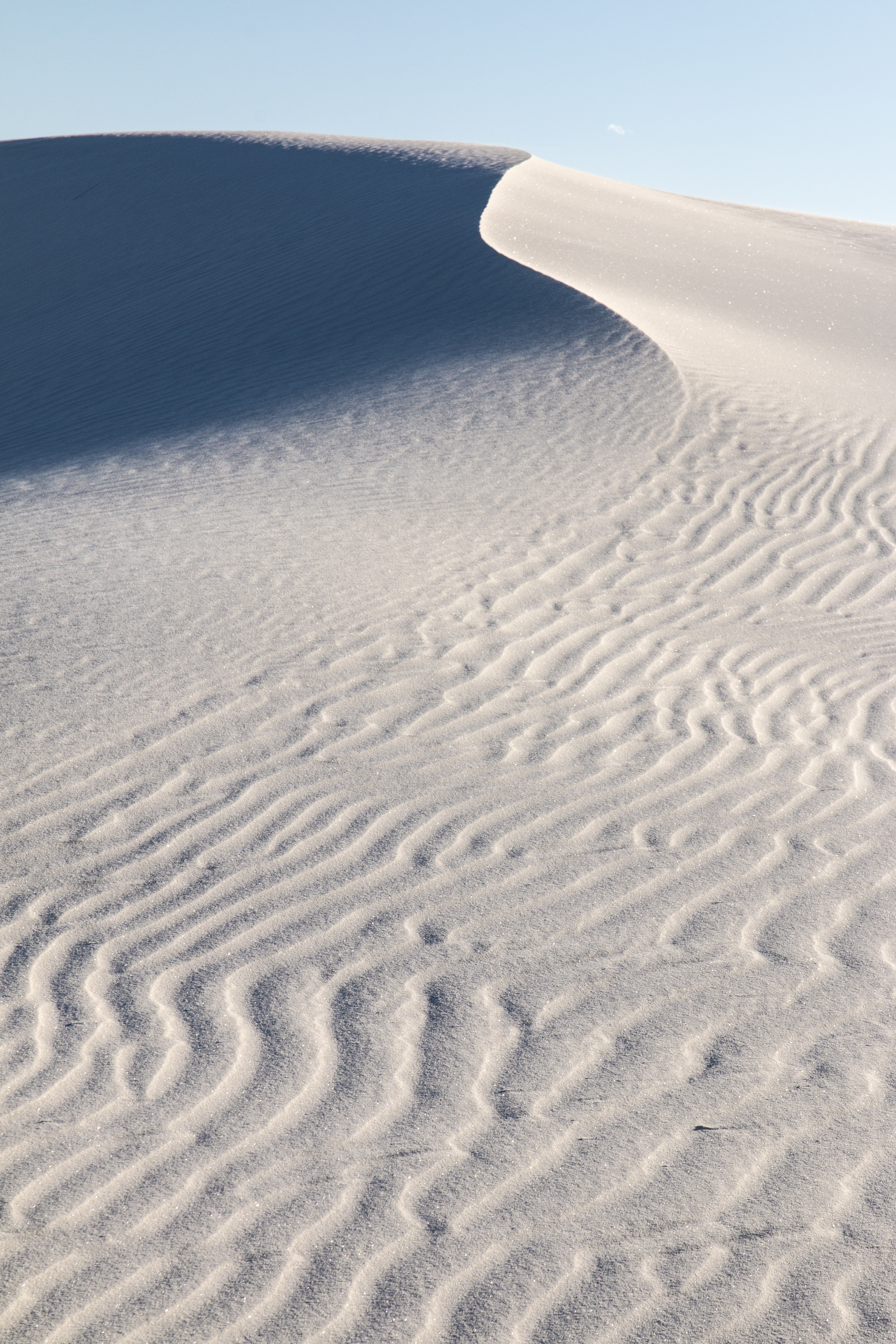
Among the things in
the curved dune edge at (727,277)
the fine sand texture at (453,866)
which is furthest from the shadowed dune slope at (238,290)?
the curved dune edge at (727,277)

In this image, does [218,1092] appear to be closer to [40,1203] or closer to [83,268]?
A: [40,1203]

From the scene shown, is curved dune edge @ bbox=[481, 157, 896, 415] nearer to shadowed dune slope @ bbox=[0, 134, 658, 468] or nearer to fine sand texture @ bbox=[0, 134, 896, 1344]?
shadowed dune slope @ bbox=[0, 134, 658, 468]

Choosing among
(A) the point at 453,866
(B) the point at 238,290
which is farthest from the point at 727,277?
(A) the point at 453,866

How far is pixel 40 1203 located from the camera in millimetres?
2717

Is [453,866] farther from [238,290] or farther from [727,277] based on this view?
[727,277]

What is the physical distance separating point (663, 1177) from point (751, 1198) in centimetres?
22

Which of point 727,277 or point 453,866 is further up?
point 727,277

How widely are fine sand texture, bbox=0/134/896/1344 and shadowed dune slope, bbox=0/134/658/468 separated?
0.59 m

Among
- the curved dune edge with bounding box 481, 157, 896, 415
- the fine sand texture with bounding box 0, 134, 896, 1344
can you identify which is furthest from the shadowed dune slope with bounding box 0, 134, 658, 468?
the curved dune edge with bounding box 481, 157, 896, 415

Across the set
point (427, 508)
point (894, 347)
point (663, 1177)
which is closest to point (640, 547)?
point (427, 508)

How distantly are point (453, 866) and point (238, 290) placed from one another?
1293cm

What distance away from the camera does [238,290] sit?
15.2 m

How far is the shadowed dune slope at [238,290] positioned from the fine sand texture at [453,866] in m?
Result: 0.59

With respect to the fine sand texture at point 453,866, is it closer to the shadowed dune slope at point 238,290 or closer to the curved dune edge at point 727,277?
the shadowed dune slope at point 238,290
